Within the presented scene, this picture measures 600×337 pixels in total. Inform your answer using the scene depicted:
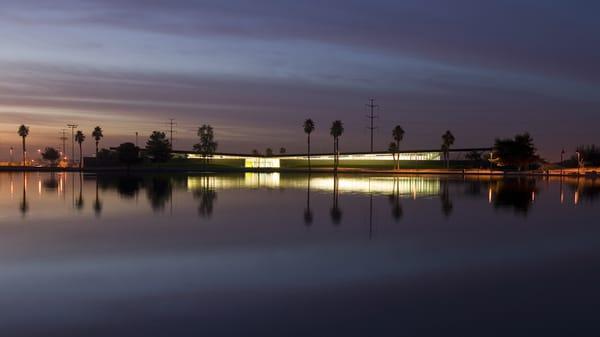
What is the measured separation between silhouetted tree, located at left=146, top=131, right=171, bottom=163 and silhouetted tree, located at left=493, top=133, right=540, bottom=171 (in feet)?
266

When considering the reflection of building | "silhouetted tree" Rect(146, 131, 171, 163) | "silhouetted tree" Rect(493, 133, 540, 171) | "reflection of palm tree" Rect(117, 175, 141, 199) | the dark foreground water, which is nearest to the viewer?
the dark foreground water

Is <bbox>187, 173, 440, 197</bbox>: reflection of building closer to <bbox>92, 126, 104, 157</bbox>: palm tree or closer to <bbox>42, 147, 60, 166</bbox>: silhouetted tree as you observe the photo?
<bbox>92, 126, 104, 157</bbox>: palm tree

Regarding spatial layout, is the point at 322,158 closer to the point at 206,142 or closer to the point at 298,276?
the point at 206,142

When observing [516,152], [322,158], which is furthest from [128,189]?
[322,158]

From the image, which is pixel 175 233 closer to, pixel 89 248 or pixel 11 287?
pixel 89 248

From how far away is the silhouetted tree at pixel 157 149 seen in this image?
5187 inches

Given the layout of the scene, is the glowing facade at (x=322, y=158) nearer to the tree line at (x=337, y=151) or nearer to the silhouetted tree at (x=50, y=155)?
the tree line at (x=337, y=151)

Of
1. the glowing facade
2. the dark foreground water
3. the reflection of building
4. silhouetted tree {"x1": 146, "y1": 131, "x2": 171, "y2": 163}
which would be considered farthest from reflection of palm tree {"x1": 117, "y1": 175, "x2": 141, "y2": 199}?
the glowing facade

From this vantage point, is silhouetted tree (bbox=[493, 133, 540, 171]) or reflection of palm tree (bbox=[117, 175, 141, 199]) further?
silhouetted tree (bbox=[493, 133, 540, 171])

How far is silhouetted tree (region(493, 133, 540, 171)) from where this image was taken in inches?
4365

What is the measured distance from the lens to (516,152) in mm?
110750

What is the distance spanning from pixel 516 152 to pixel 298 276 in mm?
109457

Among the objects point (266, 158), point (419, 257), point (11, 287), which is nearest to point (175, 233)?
point (11, 287)

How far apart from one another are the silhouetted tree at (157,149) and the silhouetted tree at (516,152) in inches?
3187
